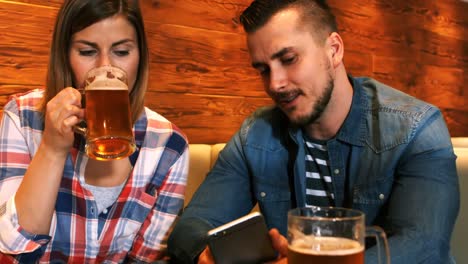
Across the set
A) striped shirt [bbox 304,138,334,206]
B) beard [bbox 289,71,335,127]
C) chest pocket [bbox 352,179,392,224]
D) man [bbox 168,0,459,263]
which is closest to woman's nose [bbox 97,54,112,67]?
man [bbox 168,0,459,263]

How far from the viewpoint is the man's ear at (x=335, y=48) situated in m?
1.68

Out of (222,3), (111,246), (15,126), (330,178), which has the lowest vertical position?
(111,246)

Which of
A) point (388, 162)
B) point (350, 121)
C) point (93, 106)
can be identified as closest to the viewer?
point (93, 106)

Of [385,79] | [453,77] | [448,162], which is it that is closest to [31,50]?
[448,162]

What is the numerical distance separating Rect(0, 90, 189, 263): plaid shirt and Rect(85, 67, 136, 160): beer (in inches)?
13.5

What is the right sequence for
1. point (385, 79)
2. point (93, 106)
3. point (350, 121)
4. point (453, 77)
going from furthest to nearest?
point (453, 77), point (385, 79), point (350, 121), point (93, 106)

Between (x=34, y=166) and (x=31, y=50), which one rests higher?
(x=31, y=50)

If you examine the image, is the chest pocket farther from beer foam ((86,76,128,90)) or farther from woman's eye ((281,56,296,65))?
beer foam ((86,76,128,90))

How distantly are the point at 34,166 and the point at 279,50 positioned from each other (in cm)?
73

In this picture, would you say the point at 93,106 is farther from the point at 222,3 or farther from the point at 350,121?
the point at 222,3

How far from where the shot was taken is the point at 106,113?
1.19m

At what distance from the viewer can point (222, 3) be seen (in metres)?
2.67

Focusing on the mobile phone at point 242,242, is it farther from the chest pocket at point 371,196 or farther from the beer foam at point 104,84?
the chest pocket at point 371,196

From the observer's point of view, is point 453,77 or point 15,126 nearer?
point 15,126
